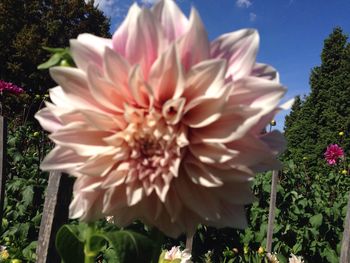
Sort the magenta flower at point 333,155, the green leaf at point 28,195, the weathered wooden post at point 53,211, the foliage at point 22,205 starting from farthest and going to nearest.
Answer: the magenta flower at point 333,155
the green leaf at point 28,195
the foliage at point 22,205
the weathered wooden post at point 53,211

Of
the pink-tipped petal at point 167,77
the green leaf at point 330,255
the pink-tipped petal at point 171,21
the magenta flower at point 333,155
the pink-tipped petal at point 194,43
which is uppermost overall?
the magenta flower at point 333,155

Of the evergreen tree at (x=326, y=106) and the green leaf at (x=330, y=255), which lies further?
the evergreen tree at (x=326, y=106)

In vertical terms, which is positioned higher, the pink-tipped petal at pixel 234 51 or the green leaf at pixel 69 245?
the pink-tipped petal at pixel 234 51

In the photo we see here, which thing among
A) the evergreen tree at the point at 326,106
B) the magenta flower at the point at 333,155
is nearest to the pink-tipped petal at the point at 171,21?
the magenta flower at the point at 333,155

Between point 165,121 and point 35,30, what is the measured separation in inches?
829

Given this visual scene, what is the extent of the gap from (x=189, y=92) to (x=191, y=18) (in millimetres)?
103

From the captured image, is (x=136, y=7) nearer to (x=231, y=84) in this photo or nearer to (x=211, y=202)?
(x=231, y=84)

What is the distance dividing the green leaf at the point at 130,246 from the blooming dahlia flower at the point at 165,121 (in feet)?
0.11

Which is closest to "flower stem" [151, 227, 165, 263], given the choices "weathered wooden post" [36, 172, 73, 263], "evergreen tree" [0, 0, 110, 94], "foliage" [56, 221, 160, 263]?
"foliage" [56, 221, 160, 263]

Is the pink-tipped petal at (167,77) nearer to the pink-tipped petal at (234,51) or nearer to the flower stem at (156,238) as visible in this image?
the pink-tipped petal at (234,51)

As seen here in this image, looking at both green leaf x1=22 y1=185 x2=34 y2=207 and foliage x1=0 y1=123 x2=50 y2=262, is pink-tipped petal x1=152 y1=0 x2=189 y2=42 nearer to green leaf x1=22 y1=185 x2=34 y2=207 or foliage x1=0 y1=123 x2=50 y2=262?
foliage x1=0 y1=123 x2=50 y2=262

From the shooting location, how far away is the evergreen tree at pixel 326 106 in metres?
17.2

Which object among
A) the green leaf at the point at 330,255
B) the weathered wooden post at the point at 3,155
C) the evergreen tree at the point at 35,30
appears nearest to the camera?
the weathered wooden post at the point at 3,155

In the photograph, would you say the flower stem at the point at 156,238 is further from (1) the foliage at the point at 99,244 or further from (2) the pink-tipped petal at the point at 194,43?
(2) the pink-tipped petal at the point at 194,43
